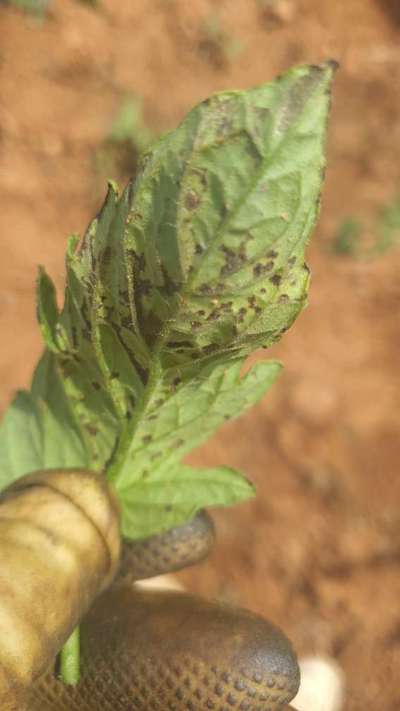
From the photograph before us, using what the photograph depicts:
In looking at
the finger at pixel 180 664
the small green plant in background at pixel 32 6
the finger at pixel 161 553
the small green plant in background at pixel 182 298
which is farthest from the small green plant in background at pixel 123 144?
the finger at pixel 180 664

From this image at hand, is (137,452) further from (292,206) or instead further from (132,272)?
(292,206)

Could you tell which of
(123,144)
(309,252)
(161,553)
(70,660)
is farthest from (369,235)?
(70,660)

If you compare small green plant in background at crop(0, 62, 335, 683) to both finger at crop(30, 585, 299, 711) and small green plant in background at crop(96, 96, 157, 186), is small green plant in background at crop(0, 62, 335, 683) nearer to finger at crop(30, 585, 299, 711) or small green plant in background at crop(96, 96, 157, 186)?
finger at crop(30, 585, 299, 711)

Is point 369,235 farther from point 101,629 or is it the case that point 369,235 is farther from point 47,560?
point 47,560

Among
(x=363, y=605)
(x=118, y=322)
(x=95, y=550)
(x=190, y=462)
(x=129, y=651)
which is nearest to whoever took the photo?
(x=118, y=322)

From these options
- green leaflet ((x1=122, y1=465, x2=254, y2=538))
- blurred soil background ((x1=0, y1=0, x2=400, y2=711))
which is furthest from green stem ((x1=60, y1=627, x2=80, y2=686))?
blurred soil background ((x1=0, y1=0, x2=400, y2=711))

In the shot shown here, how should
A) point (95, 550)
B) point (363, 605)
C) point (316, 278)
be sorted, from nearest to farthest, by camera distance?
point (95, 550) < point (363, 605) < point (316, 278)

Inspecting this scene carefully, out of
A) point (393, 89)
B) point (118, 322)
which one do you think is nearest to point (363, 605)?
point (118, 322)

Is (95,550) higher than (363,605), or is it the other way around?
(95,550)
